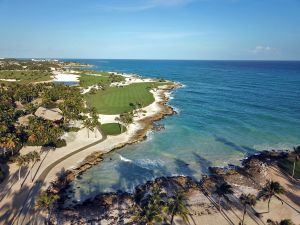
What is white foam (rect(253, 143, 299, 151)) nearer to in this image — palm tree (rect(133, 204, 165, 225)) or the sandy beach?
the sandy beach

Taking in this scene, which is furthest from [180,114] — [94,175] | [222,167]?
[94,175]

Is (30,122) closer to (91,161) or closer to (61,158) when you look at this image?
(61,158)

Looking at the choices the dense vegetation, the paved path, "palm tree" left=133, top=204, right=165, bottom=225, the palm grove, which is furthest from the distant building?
"palm tree" left=133, top=204, right=165, bottom=225

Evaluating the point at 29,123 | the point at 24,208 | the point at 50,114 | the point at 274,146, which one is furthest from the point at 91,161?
the point at 274,146

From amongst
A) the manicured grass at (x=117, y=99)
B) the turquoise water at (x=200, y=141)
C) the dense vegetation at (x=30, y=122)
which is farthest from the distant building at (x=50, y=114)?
the turquoise water at (x=200, y=141)

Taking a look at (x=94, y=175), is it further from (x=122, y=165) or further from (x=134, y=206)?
(x=134, y=206)
